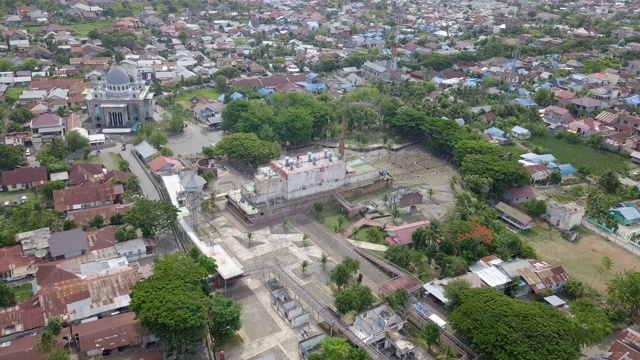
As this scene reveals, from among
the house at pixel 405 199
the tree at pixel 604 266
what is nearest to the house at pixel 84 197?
the house at pixel 405 199

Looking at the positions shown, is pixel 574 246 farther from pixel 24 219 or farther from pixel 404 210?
pixel 24 219

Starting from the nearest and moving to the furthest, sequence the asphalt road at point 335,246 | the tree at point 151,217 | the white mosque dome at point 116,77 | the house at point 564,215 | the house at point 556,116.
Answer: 1. the asphalt road at point 335,246
2. the tree at point 151,217
3. the house at point 564,215
4. the white mosque dome at point 116,77
5. the house at point 556,116

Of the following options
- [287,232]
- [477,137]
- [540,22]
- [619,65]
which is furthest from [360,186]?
[540,22]

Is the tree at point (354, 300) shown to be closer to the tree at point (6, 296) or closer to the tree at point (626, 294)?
the tree at point (626, 294)

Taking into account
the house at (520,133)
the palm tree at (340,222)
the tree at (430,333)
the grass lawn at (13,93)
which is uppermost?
the tree at (430,333)

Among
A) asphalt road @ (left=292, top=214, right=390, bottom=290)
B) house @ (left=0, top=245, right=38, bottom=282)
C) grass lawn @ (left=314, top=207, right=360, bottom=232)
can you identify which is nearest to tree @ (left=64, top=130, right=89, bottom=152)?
house @ (left=0, top=245, right=38, bottom=282)

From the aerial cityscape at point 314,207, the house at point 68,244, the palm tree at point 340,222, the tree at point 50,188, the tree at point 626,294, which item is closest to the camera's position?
the aerial cityscape at point 314,207
